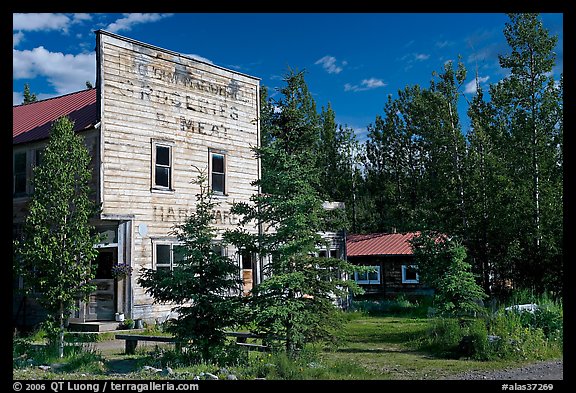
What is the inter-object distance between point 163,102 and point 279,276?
10371mm

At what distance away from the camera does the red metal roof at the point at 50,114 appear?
1895 cm

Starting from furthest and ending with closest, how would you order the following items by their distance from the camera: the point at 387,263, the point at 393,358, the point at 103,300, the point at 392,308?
1. the point at 387,263
2. the point at 392,308
3. the point at 103,300
4. the point at 393,358

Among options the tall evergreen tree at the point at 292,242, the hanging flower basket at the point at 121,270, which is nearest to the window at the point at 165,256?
the hanging flower basket at the point at 121,270

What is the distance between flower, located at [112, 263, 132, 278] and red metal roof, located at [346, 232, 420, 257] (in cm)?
1730

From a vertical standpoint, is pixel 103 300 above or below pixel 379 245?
below

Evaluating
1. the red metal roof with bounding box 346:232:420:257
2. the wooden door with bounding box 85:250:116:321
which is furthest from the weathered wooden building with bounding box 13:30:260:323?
the red metal roof with bounding box 346:232:420:257

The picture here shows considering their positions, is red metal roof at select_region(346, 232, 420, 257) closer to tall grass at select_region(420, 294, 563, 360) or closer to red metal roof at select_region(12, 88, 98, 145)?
tall grass at select_region(420, 294, 563, 360)

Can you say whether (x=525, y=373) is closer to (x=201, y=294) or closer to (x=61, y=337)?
(x=201, y=294)

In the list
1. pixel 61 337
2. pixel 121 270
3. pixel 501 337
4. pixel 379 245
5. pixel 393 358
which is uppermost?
pixel 379 245

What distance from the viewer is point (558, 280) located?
1756 centimetres

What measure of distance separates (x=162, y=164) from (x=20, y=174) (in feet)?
16.0

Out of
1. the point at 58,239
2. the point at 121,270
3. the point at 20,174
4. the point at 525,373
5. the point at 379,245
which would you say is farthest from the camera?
the point at 379,245

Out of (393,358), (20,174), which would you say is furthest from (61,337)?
(20,174)

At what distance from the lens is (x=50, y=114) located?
69.6 feet
